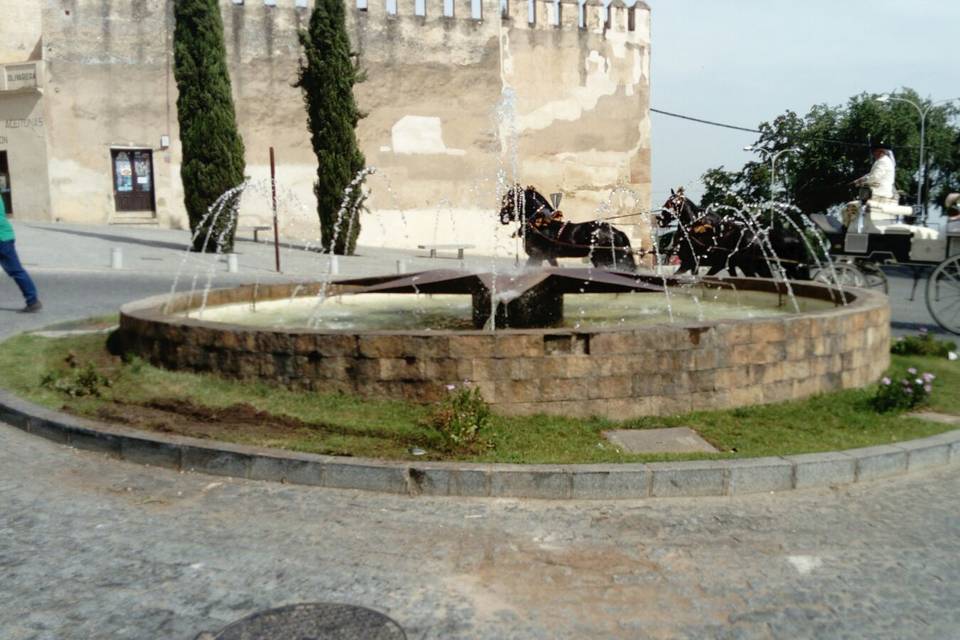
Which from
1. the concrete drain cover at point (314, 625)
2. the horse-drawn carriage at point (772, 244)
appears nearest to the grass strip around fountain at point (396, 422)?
the concrete drain cover at point (314, 625)

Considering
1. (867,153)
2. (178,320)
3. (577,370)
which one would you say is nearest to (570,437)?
(577,370)

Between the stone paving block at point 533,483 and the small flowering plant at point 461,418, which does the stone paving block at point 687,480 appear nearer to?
the stone paving block at point 533,483

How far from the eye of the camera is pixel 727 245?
50.0 feet

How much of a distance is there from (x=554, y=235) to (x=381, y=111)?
52.2ft

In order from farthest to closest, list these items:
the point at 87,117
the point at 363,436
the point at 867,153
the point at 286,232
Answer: the point at 867,153 → the point at 286,232 → the point at 87,117 → the point at 363,436

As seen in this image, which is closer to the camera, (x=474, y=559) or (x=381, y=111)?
(x=474, y=559)

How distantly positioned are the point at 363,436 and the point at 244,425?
2.84 feet

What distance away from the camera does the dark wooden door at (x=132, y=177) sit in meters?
28.7

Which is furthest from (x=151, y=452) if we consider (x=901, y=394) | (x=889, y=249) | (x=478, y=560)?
(x=889, y=249)

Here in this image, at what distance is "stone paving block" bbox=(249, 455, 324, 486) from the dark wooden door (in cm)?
2578

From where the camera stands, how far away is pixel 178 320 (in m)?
7.41

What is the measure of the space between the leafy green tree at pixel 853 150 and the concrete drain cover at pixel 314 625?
38020 millimetres

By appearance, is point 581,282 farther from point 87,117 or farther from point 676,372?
point 87,117

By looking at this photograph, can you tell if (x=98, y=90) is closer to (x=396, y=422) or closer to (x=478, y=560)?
(x=396, y=422)
